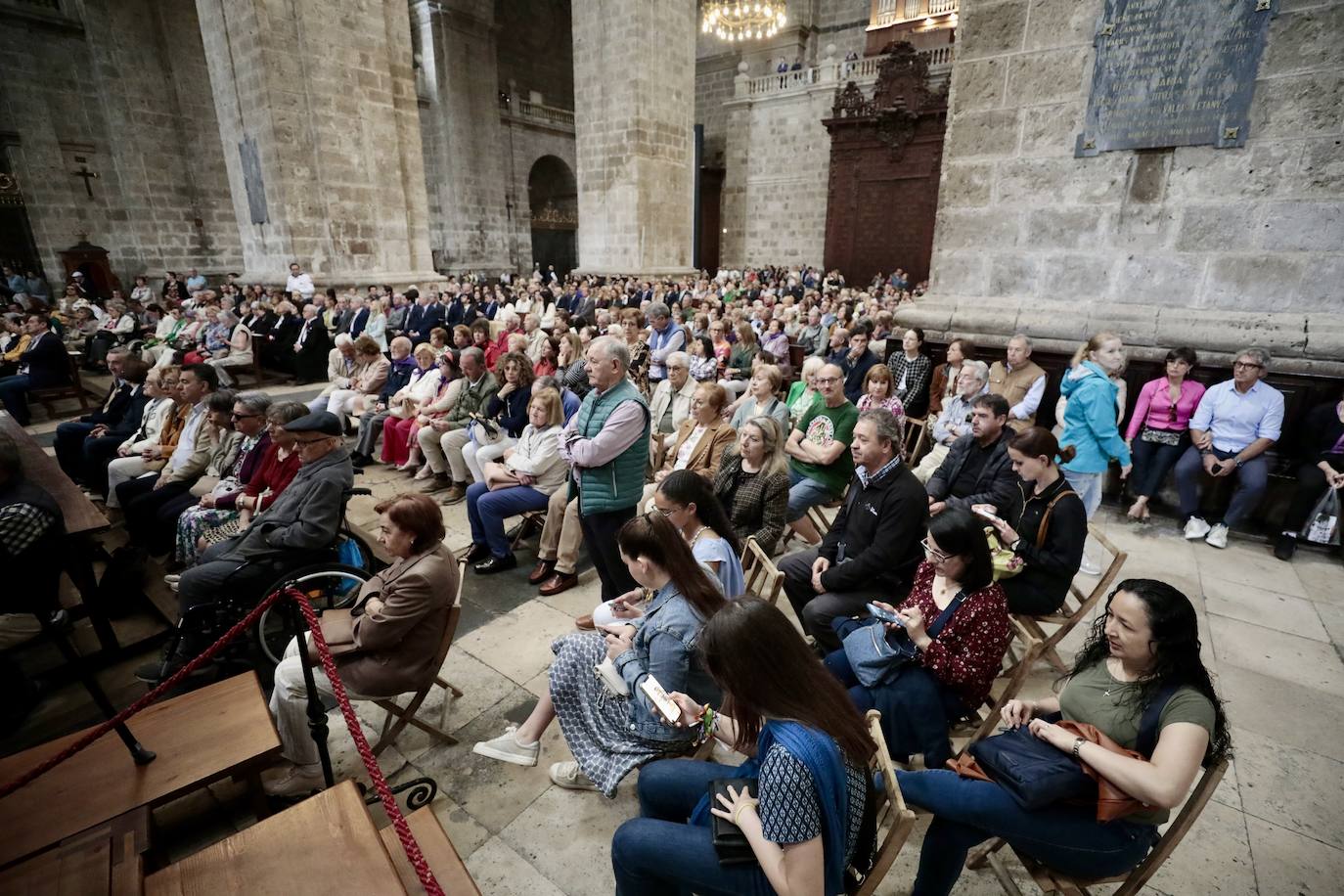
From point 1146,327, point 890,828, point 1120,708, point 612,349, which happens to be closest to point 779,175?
point 1146,327

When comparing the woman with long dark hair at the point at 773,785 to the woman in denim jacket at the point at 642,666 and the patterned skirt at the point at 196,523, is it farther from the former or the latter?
the patterned skirt at the point at 196,523

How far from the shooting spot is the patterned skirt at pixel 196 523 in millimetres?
3533

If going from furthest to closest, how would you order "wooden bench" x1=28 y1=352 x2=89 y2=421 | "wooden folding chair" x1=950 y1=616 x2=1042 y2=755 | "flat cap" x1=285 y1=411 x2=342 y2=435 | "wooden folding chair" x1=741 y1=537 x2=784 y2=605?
"wooden bench" x1=28 y1=352 x2=89 y2=421, "flat cap" x1=285 y1=411 x2=342 y2=435, "wooden folding chair" x1=741 y1=537 x2=784 y2=605, "wooden folding chair" x1=950 y1=616 x2=1042 y2=755

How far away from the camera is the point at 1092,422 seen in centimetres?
385

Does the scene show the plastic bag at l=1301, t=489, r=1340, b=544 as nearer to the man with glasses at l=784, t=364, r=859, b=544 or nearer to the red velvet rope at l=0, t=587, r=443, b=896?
the man with glasses at l=784, t=364, r=859, b=544

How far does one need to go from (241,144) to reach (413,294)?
3.77 meters

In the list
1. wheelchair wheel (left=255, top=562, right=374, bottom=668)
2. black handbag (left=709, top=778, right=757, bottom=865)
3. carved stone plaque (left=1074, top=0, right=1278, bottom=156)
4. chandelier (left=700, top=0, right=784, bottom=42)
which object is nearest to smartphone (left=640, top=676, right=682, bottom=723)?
black handbag (left=709, top=778, right=757, bottom=865)

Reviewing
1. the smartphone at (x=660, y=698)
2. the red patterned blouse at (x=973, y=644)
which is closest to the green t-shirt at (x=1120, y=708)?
the red patterned blouse at (x=973, y=644)

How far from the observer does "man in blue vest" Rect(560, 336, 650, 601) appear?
304cm

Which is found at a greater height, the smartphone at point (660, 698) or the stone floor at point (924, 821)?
the smartphone at point (660, 698)

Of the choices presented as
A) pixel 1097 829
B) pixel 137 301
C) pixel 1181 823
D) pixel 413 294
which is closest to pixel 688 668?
pixel 1097 829

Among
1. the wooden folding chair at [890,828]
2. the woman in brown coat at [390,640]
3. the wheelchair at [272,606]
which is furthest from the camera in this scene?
the wheelchair at [272,606]

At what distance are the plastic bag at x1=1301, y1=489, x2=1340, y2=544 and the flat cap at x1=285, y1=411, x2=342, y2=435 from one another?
5.96 metres

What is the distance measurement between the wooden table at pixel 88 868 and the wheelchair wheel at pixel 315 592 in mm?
1273
